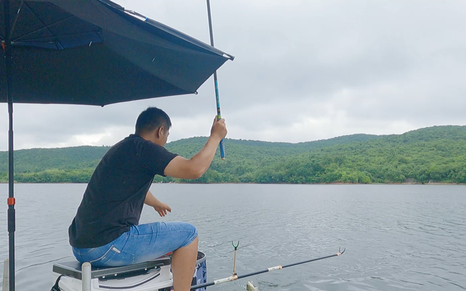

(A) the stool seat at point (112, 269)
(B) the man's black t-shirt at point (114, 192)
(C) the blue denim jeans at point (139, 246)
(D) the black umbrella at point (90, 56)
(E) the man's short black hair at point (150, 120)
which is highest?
(D) the black umbrella at point (90, 56)

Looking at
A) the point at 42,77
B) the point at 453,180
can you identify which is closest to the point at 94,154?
the point at 453,180

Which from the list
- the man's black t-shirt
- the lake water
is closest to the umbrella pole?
the man's black t-shirt

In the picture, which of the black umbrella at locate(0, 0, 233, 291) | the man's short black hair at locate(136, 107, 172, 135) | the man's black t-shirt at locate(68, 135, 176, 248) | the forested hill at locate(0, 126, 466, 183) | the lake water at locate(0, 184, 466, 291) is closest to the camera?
the man's black t-shirt at locate(68, 135, 176, 248)

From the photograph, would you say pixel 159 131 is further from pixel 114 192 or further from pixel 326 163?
pixel 326 163

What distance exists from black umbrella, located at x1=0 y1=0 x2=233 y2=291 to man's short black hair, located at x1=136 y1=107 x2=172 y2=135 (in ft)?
1.41

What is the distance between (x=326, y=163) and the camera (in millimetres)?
80375

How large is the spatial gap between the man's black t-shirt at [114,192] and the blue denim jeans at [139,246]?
5 centimetres

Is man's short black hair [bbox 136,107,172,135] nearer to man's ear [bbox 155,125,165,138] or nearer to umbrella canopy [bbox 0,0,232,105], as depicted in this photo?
man's ear [bbox 155,125,165,138]

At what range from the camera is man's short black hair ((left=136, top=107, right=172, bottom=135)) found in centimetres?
279

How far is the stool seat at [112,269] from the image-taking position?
8.31 ft

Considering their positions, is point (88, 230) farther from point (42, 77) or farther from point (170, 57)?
point (42, 77)

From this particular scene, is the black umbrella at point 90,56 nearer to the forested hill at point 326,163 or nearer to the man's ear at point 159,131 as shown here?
the man's ear at point 159,131

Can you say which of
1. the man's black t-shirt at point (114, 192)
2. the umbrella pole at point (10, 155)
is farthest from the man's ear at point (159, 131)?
the umbrella pole at point (10, 155)

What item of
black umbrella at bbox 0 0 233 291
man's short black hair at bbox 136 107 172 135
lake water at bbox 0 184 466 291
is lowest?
lake water at bbox 0 184 466 291
